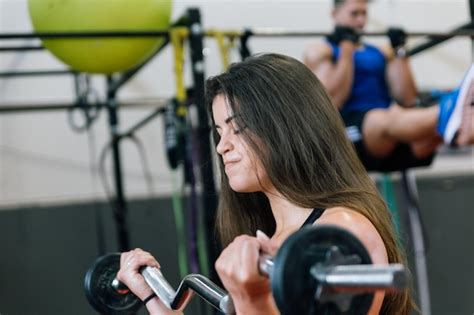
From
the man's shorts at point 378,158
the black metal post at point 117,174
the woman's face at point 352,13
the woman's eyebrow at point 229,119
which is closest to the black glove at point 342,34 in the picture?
the man's shorts at point 378,158

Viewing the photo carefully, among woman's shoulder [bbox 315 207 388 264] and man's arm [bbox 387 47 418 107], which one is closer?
woman's shoulder [bbox 315 207 388 264]

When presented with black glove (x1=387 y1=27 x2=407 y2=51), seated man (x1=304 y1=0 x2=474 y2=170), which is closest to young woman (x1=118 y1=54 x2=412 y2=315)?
seated man (x1=304 y1=0 x2=474 y2=170)

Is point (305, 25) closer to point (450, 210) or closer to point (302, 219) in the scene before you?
point (450, 210)

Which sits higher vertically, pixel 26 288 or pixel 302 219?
pixel 302 219

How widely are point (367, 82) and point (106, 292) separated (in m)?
1.68

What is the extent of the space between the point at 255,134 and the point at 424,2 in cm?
300

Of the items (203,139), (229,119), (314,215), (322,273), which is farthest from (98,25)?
(322,273)

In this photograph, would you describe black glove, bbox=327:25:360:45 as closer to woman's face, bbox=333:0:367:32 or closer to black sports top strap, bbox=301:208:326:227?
woman's face, bbox=333:0:367:32

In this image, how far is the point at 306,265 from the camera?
0.61 m

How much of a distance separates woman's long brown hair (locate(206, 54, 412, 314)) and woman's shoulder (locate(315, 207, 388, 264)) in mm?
16

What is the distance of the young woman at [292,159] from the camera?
0.98 meters

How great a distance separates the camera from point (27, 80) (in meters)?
3.09

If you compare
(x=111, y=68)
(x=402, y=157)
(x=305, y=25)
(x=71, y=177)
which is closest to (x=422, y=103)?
(x=402, y=157)

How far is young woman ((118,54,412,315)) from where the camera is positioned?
38.6 inches
